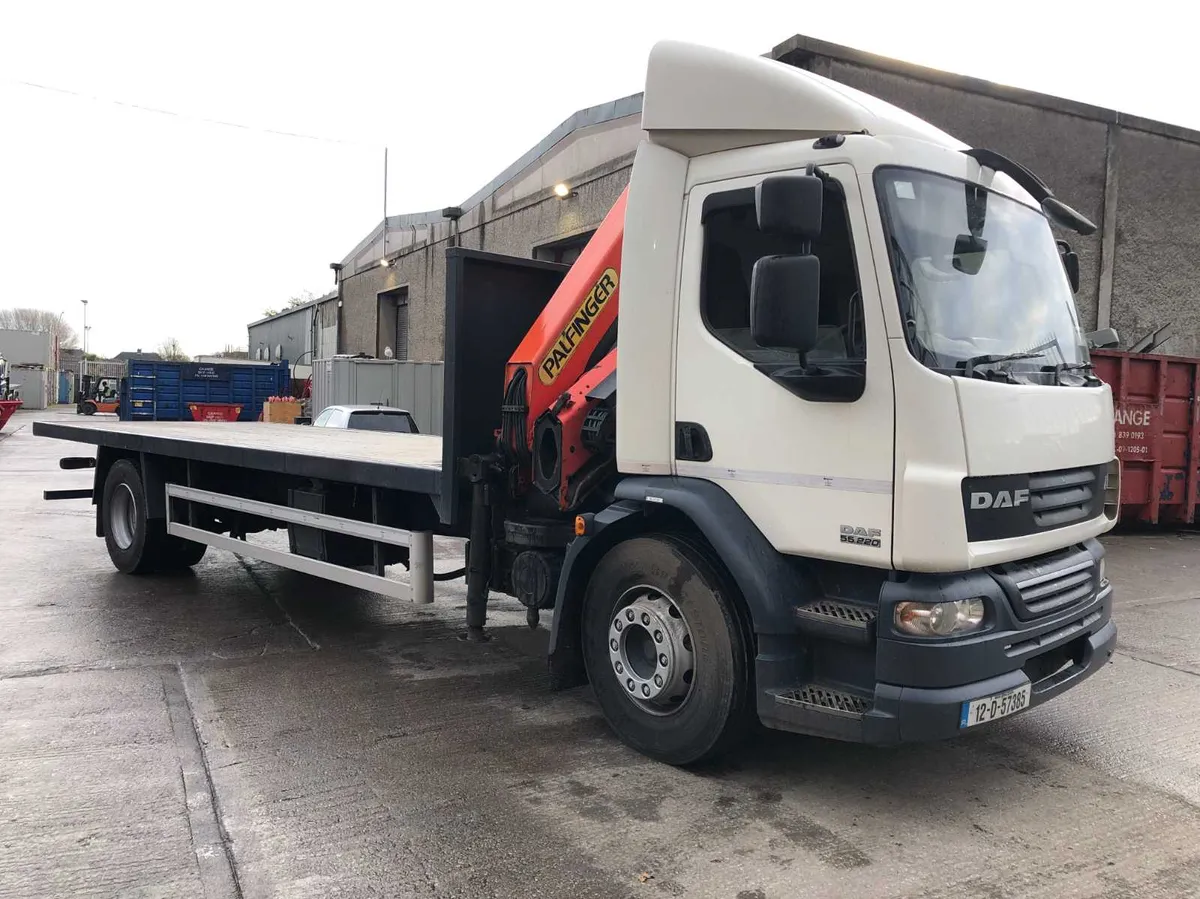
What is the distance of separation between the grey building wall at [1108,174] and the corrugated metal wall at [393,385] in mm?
12281

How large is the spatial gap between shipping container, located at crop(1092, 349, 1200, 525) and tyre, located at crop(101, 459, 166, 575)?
10156mm

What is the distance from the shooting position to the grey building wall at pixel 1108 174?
11.6 m

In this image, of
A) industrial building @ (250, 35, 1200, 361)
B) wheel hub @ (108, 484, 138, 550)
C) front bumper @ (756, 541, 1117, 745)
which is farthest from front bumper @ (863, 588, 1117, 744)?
industrial building @ (250, 35, 1200, 361)

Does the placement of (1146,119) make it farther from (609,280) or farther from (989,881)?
(989,881)

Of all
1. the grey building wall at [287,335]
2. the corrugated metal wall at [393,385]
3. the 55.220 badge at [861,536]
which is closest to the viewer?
the 55.220 badge at [861,536]

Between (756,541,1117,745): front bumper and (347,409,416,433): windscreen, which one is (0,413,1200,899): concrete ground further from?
(347,409,416,433): windscreen

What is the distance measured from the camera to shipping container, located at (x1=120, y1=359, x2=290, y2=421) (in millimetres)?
28594

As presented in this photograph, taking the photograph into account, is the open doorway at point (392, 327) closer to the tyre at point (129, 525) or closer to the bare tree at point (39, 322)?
the tyre at point (129, 525)

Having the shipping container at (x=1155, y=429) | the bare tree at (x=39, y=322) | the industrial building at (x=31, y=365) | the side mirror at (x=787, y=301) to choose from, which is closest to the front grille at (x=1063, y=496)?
the side mirror at (x=787, y=301)

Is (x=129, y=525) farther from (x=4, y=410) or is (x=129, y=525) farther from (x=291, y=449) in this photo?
(x=4, y=410)

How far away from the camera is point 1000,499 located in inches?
133

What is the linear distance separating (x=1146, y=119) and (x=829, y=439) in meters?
13.3

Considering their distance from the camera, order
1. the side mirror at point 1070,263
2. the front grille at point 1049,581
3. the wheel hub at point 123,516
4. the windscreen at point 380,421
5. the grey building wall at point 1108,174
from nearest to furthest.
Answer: the front grille at point 1049,581, the side mirror at point 1070,263, the wheel hub at point 123,516, the grey building wall at point 1108,174, the windscreen at point 380,421

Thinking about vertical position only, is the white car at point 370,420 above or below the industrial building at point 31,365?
below
